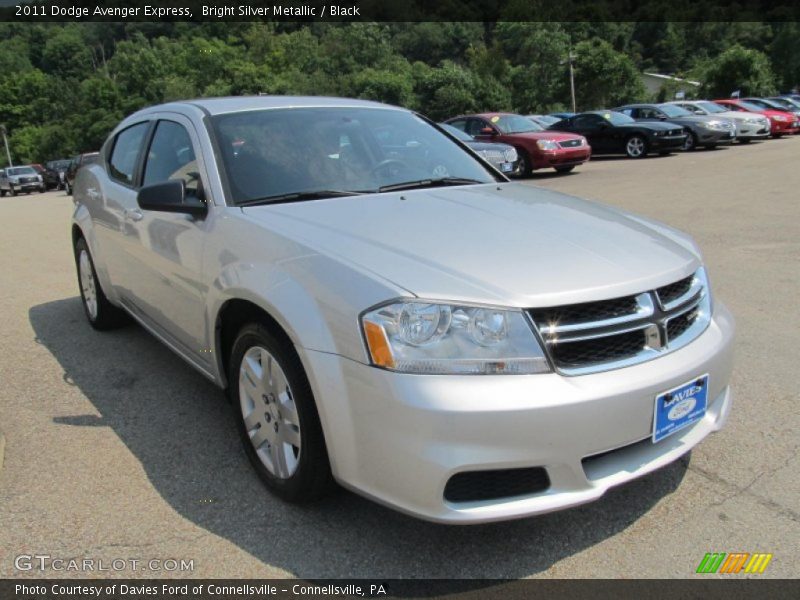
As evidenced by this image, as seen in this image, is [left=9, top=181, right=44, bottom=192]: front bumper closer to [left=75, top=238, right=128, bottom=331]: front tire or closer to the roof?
[left=75, top=238, right=128, bottom=331]: front tire

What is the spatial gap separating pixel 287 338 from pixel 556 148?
1455 centimetres

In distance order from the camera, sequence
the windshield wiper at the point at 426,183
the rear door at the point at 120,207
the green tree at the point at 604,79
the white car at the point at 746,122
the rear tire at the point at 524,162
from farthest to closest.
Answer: the green tree at the point at 604,79 → the white car at the point at 746,122 → the rear tire at the point at 524,162 → the rear door at the point at 120,207 → the windshield wiper at the point at 426,183

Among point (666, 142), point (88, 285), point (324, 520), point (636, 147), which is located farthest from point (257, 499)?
point (636, 147)

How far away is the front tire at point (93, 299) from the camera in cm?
514

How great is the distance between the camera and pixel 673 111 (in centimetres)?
2108

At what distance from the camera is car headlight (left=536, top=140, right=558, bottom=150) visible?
16.0 m

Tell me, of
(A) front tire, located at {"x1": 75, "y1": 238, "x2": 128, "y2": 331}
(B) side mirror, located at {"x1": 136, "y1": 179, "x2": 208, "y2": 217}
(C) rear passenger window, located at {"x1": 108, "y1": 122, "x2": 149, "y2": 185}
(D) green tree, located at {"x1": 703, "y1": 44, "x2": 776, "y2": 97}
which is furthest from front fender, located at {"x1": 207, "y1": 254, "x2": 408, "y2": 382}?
(D) green tree, located at {"x1": 703, "y1": 44, "x2": 776, "y2": 97}

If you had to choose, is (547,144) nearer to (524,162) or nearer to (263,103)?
(524,162)

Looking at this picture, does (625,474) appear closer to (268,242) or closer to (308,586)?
(308,586)

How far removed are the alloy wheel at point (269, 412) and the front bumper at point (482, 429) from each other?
1.00 feet

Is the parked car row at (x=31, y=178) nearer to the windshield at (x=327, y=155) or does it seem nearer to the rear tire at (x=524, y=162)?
the rear tire at (x=524, y=162)

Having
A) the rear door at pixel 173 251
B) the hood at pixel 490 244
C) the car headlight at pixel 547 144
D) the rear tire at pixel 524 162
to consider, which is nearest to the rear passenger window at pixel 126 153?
the rear door at pixel 173 251

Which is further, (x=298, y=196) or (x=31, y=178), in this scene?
(x=31, y=178)

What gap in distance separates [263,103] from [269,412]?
185 centimetres
